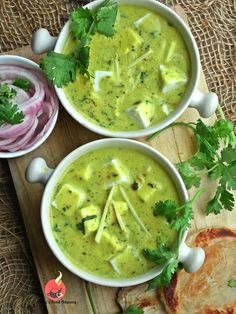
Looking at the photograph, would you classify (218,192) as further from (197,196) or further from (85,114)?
(85,114)

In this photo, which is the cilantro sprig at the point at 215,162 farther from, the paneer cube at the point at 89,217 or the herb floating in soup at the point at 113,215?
the paneer cube at the point at 89,217

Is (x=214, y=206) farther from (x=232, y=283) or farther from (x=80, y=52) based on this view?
(x=80, y=52)

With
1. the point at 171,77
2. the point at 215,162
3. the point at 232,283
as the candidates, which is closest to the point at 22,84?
the point at 171,77

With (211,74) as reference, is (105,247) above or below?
below

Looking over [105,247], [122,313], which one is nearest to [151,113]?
[105,247]

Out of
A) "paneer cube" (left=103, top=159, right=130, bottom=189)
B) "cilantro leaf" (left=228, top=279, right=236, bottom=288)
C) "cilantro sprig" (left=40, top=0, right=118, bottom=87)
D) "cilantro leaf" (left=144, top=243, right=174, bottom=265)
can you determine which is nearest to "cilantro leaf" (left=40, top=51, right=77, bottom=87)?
"cilantro sprig" (left=40, top=0, right=118, bottom=87)

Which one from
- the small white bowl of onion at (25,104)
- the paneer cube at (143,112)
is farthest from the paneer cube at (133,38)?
the small white bowl of onion at (25,104)
